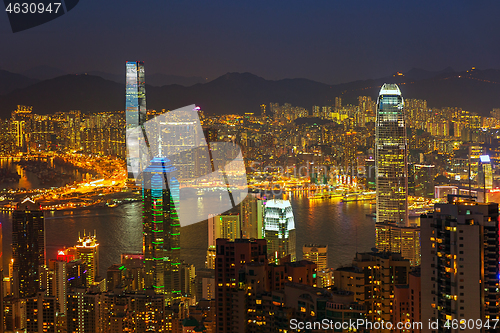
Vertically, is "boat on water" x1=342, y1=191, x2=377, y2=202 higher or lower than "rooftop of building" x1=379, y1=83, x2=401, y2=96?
lower

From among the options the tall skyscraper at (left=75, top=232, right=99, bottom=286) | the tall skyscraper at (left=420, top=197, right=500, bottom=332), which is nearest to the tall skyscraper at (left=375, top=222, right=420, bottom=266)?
the tall skyscraper at (left=420, top=197, right=500, bottom=332)

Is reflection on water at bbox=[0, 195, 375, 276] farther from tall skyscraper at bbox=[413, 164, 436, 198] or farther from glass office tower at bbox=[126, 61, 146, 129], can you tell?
glass office tower at bbox=[126, 61, 146, 129]

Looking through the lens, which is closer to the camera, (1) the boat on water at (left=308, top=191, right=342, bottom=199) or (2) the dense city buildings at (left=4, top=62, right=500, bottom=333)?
(2) the dense city buildings at (left=4, top=62, right=500, bottom=333)

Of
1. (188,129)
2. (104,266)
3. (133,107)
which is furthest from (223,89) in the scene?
(104,266)

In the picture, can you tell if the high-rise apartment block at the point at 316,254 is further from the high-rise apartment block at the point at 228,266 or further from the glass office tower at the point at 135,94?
the glass office tower at the point at 135,94

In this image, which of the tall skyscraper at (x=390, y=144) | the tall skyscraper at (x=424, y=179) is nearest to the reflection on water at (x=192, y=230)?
the tall skyscraper at (x=390, y=144)

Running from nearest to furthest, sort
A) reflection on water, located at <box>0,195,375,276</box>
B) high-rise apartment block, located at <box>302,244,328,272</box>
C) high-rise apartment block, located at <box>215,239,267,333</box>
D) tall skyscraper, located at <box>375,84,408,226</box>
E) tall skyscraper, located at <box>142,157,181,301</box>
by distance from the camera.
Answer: high-rise apartment block, located at <box>215,239,267,333</box>, high-rise apartment block, located at <box>302,244,328,272</box>, tall skyscraper, located at <box>142,157,181,301</box>, reflection on water, located at <box>0,195,375,276</box>, tall skyscraper, located at <box>375,84,408,226</box>
